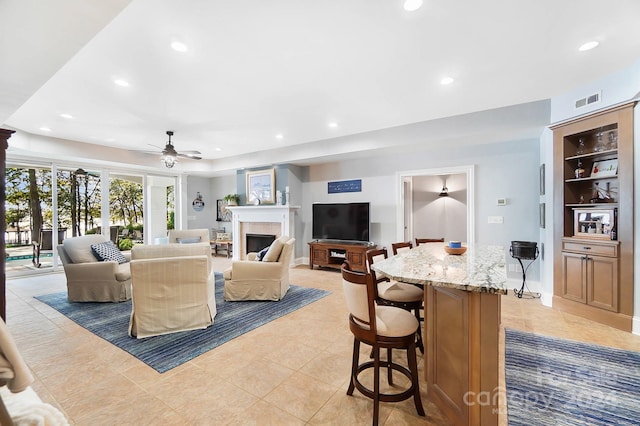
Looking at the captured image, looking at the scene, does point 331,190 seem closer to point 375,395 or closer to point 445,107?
point 445,107

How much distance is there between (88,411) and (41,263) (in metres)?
6.29

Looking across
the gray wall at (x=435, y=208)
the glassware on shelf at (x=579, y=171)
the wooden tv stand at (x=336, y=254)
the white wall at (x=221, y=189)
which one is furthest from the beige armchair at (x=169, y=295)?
the white wall at (x=221, y=189)

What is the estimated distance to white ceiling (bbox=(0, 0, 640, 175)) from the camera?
1956 mm

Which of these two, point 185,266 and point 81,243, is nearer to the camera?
point 185,266

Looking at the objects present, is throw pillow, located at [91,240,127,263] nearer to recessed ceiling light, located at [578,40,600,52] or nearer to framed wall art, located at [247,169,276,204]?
framed wall art, located at [247,169,276,204]

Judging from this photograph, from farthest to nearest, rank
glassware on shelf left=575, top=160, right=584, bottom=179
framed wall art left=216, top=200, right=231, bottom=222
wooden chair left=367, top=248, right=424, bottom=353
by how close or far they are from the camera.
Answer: framed wall art left=216, top=200, right=231, bottom=222
glassware on shelf left=575, top=160, right=584, bottom=179
wooden chair left=367, top=248, right=424, bottom=353

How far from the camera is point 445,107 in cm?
388

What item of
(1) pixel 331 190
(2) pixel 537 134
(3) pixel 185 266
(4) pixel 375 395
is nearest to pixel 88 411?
(3) pixel 185 266

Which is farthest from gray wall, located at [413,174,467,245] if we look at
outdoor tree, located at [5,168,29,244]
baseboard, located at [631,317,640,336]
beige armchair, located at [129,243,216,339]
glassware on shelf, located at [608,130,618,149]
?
outdoor tree, located at [5,168,29,244]

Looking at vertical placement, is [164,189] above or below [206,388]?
above

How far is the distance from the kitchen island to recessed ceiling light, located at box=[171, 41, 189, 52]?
2466mm

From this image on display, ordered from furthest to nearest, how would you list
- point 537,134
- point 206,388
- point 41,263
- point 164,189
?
point 164,189, point 41,263, point 537,134, point 206,388

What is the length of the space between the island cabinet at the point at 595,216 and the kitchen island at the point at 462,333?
2322 millimetres

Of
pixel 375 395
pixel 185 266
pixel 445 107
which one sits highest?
pixel 445 107
